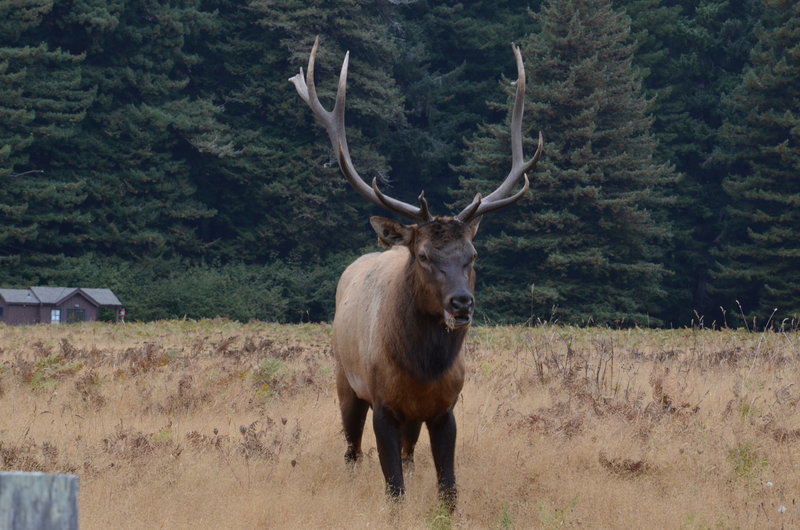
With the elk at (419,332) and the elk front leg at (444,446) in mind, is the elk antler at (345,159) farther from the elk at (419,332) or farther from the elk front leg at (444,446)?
the elk front leg at (444,446)

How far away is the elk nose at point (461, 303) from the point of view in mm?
6617

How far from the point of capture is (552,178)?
3444cm

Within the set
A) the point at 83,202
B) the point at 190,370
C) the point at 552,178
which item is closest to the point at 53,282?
the point at 83,202

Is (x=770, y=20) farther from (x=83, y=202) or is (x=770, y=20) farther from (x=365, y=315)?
(x=365, y=315)

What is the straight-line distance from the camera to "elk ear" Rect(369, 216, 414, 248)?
721 cm

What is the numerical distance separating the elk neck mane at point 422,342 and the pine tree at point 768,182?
94.7 ft

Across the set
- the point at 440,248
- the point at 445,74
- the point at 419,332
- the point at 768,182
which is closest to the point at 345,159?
the point at 440,248

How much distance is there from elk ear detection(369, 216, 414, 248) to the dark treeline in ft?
82.6

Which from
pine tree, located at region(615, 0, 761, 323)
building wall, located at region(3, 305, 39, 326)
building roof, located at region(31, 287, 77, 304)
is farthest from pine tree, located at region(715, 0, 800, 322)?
building wall, located at region(3, 305, 39, 326)

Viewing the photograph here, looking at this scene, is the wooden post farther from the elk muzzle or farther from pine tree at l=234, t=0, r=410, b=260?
pine tree at l=234, t=0, r=410, b=260

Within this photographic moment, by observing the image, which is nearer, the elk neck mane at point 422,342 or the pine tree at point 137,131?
the elk neck mane at point 422,342

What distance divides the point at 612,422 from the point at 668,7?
127 ft

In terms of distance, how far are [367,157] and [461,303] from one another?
108 ft

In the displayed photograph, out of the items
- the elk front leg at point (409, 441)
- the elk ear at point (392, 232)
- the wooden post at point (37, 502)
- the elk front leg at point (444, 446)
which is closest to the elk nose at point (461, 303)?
the elk ear at point (392, 232)
